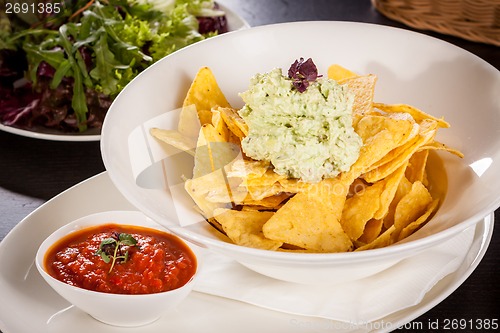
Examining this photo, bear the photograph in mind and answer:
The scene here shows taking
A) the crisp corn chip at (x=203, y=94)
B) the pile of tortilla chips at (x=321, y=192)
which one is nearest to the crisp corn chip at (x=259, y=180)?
the pile of tortilla chips at (x=321, y=192)

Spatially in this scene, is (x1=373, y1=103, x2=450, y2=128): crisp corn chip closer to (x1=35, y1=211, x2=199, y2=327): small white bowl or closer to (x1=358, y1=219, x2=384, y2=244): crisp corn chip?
(x1=358, y1=219, x2=384, y2=244): crisp corn chip

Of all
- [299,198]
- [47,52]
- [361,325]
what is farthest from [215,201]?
[47,52]

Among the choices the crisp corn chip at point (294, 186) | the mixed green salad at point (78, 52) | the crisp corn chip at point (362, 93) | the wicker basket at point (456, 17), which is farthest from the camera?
the wicker basket at point (456, 17)

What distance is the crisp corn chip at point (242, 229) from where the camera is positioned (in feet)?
4.98

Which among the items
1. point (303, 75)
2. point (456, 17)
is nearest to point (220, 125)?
point (303, 75)

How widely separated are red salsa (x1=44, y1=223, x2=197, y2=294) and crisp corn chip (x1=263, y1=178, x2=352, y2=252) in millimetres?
212

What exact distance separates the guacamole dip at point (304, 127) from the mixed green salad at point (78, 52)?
95 cm

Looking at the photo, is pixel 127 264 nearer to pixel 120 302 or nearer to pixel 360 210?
pixel 120 302

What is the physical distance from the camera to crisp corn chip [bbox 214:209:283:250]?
1518mm

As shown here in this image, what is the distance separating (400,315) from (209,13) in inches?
67.9

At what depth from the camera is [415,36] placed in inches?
77.7

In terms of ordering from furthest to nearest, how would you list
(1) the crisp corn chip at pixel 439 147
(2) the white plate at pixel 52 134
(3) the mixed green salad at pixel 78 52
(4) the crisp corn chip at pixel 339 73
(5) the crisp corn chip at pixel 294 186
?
(3) the mixed green salad at pixel 78 52 → (2) the white plate at pixel 52 134 → (4) the crisp corn chip at pixel 339 73 → (1) the crisp corn chip at pixel 439 147 → (5) the crisp corn chip at pixel 294 186

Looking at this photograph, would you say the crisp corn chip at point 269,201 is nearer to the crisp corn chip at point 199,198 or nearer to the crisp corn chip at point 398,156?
the crisp corn chip at point 199,198

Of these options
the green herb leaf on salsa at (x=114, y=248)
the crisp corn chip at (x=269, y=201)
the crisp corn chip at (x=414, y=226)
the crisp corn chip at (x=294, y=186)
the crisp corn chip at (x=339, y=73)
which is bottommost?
the green herb leaf on salsa at (x=114, y=248)
